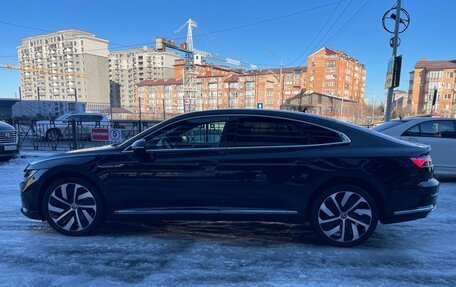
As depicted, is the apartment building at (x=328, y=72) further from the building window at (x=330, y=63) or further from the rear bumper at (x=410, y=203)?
the rear bumper at (x=410, y=203)

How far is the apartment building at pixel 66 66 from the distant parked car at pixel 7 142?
374ft

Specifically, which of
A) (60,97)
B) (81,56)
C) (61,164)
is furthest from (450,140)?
(60,97)

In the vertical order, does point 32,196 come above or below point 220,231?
above

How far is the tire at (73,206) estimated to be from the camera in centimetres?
386

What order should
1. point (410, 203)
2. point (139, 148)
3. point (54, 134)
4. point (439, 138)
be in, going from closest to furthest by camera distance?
point (410, 203), point (139, 148), point (439, 138), point (54, 134)

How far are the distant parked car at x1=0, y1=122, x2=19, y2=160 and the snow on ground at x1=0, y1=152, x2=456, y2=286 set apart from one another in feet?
19.0

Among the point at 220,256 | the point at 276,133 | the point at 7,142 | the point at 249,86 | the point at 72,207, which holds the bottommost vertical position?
the point at 220,256

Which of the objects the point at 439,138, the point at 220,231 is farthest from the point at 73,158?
the point at 439,138

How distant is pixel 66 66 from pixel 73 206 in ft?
439

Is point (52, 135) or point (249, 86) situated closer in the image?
point (52, 135)

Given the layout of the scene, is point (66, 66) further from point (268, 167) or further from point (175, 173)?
point (268, 167)

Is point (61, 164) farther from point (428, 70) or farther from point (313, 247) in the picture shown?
point (428, 70)

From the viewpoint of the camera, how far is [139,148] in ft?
12.1

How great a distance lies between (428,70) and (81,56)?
111m
